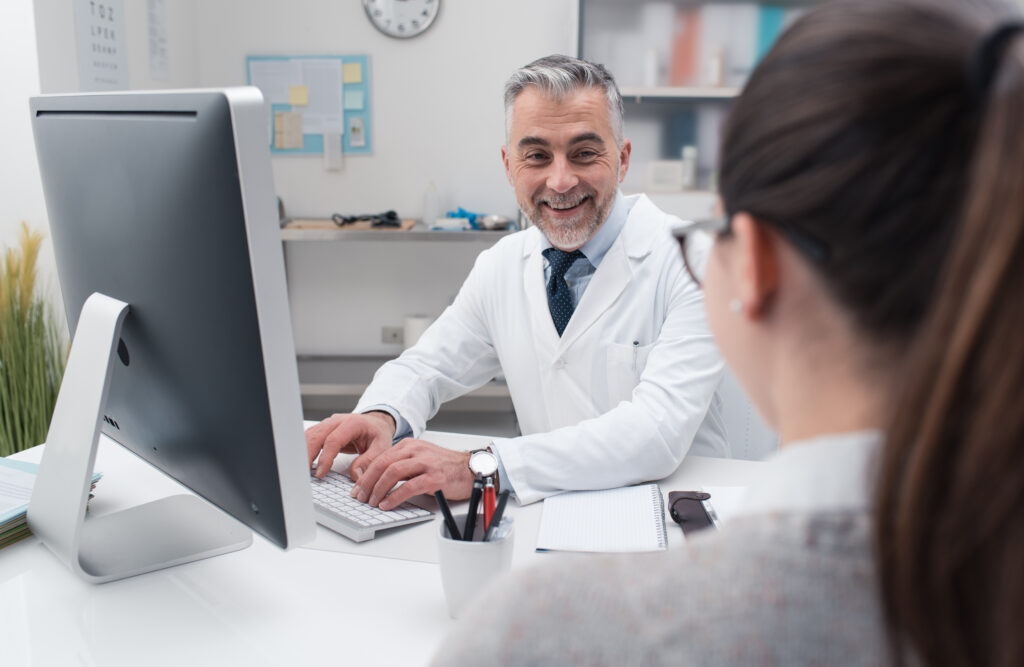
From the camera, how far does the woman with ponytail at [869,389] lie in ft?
1.08

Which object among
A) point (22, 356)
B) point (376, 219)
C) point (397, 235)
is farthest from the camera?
point (376, 219)

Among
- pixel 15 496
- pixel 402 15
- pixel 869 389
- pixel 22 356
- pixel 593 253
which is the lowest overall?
pixel 22 356

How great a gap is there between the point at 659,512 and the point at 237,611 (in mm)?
513

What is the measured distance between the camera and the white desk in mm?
770

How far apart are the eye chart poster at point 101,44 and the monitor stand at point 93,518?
1.99 metres

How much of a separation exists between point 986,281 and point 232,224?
584 millimetres

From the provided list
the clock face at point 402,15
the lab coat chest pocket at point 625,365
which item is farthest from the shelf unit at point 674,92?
the lab coat chest pocket at point 625,365

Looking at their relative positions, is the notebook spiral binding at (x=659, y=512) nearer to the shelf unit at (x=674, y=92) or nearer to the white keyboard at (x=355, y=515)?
the white keyboard at (x=355, y=515)

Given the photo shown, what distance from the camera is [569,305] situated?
5.41ft

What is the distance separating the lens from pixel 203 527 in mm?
1021

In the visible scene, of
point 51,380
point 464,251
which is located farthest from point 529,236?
point 464,251

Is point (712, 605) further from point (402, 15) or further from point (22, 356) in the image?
point (402, 15)

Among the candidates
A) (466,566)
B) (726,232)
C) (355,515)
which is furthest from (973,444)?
(355,515)

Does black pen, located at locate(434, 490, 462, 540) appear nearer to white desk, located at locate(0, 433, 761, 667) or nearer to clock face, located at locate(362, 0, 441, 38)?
white desk, located at locate(0, 433, 761, 667)
